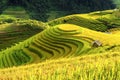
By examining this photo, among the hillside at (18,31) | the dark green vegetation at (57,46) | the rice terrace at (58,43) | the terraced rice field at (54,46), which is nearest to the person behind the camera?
the rice terrace at (58,43)

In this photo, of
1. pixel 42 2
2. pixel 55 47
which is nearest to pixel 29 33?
pixel 55 47

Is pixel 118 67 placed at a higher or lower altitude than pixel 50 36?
higher

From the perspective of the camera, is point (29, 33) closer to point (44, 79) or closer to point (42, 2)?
point (44, 79)

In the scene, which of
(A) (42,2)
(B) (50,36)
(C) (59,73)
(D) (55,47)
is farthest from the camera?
(A) (42,2)

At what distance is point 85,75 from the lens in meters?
8.89

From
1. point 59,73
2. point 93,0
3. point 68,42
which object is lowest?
point 93,0

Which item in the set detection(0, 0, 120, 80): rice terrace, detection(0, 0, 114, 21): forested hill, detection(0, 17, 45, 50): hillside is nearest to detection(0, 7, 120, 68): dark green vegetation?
detection(0, 0, 120, 80): rice terrace

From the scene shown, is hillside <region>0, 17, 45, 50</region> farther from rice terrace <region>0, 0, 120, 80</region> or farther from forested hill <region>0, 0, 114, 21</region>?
forested hill <region>0, 0, 114, 21</region>

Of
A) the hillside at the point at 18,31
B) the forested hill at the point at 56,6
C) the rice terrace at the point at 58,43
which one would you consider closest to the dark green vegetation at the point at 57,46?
the rice terrace at the point at 58,43

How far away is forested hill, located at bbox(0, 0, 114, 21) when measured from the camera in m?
142

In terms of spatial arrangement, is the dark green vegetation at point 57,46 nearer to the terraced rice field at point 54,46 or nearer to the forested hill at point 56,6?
the terraced rice field at point 54,46

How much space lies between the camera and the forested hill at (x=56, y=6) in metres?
142

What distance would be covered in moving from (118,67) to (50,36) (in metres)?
41.1

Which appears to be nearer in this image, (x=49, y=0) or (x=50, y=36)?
(x=50, y=36)
